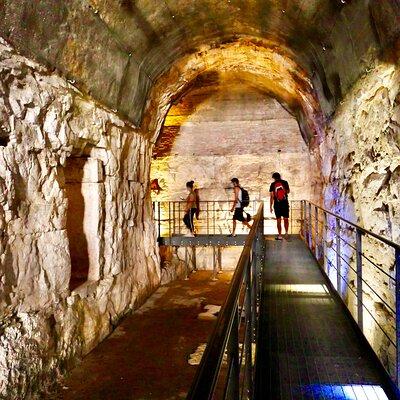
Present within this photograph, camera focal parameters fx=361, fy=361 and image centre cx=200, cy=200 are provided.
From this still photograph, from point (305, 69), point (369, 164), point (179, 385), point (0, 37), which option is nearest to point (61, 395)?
point (179, 385)

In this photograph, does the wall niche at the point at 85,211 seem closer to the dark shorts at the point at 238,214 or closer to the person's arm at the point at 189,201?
the dark shorts at the point at 238,214

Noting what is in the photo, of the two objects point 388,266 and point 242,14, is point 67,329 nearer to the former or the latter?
point 388,266

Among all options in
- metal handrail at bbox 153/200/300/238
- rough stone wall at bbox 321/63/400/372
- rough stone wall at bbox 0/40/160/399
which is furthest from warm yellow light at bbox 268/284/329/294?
metal handrail at bbox 153/200/300/238

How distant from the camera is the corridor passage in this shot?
2709 millimetres

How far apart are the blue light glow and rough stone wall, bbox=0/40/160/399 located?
294 centimetres

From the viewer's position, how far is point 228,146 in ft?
38.9

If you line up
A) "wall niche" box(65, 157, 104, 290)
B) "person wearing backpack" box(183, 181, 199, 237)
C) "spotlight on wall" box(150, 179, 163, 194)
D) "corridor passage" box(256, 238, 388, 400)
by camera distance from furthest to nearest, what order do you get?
"spotlight on wall" box(150, 179, 163, 194) → "person wearing backpack" box(183, 181, 199, 237) → "wall niche" box(65, 157, 104, 290) → "corridor passage" box(256, 238, 388, 400)

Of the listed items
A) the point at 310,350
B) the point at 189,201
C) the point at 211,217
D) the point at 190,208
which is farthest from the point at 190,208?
the point at 310,350

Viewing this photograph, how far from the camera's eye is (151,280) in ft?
27.4

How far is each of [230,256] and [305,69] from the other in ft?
20.8

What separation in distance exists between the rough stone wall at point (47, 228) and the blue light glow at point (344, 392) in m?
2.94

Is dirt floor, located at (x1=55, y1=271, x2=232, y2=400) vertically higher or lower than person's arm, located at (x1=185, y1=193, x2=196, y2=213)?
lower

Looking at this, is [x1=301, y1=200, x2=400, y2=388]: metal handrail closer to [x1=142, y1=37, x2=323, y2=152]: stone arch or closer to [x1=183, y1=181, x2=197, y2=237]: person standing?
[x1=142, y1=37, x2=323, y2=152]: stone arch

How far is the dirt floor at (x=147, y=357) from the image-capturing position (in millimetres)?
4543
